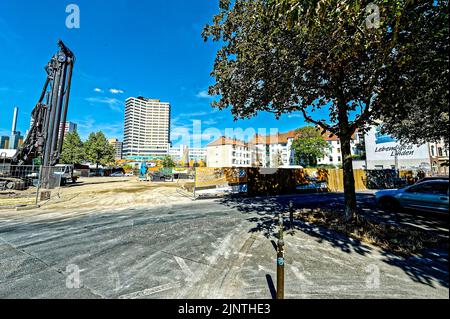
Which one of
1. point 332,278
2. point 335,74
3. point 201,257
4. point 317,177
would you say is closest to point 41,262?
point 201,257

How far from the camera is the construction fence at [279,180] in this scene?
52.1ft

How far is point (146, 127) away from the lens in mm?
153125

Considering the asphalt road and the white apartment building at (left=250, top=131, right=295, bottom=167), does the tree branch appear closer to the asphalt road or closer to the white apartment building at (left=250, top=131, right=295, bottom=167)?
the asphalt road

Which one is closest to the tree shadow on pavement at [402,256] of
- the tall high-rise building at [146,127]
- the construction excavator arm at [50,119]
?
the construction excavator arm at [50,119]

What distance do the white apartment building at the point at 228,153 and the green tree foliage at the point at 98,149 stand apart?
3825cm

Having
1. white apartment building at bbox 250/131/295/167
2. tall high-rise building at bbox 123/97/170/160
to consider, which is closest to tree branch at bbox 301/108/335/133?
white apartment building at bbox 250/131/295/167

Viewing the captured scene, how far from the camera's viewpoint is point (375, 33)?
3.51 meters

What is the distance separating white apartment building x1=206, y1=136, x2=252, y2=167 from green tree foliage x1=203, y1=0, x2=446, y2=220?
2669 inches

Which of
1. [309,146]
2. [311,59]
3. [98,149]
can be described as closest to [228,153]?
[309,146]

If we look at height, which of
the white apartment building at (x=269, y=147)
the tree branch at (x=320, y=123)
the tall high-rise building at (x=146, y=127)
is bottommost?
the tree branch at (x=320, y=123)

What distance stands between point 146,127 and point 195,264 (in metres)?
163

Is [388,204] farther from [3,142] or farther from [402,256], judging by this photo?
[3,142]

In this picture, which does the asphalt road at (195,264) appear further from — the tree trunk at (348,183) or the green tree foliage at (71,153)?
the green tree foliage at (71,153)

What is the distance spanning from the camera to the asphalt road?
347 cm
